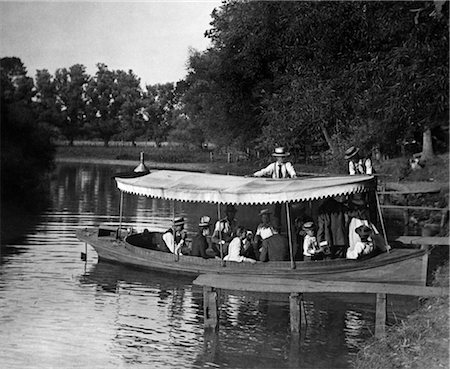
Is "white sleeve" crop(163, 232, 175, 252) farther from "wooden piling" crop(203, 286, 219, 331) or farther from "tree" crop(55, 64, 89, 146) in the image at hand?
"tree" crop(55, 64, 89, 146)

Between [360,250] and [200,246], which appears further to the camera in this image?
[200,246]

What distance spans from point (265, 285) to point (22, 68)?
228ft

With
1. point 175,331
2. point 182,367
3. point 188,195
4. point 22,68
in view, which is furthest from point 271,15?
point 22,68

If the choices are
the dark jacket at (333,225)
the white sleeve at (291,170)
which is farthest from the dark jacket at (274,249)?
the white sleeve at (291,170)

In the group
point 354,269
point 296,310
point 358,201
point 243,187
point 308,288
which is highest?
point 243,187

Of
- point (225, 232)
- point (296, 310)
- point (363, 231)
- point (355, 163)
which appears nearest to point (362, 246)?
point (363, 231)

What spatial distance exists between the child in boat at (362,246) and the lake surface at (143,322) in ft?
3.22

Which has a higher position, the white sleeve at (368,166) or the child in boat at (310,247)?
the white sleeve at (368,166)

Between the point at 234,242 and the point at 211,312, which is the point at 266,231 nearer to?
the point at 234,242

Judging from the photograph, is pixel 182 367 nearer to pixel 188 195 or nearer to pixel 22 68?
pixel 188 195

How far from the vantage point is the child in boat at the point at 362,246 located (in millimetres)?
16500

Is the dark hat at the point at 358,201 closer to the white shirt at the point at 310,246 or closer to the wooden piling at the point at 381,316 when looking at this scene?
the white shirt at the point at 310,246

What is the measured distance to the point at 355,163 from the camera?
18.8 m

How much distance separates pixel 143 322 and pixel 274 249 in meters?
3.39
